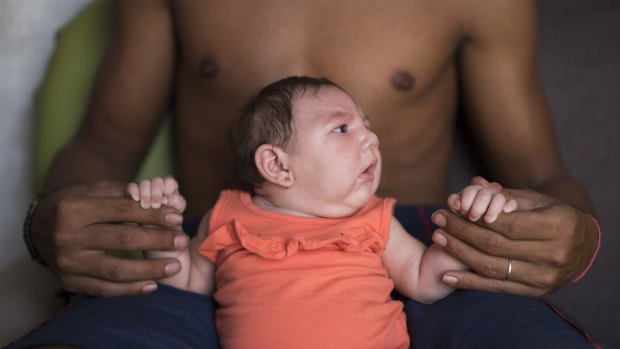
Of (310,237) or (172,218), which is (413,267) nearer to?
(310,237)

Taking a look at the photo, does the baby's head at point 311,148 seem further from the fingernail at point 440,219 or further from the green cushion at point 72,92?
the green cushion at point 72,92

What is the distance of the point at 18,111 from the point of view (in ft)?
6.28

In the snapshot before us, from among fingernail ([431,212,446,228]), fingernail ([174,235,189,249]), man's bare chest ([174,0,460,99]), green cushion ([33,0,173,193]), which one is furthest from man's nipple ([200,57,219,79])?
fingernail ([431,212,446,228])

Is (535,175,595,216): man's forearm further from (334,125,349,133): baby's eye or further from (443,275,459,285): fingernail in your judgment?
(334,125,349,133): baby's eye

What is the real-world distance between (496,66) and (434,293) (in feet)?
1.95

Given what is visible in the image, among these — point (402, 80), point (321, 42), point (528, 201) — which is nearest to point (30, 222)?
point (321, 42)

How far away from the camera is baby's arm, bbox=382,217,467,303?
1274 mm

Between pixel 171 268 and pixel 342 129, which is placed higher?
pixel 342 129

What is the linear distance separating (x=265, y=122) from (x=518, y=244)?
1.44 feet

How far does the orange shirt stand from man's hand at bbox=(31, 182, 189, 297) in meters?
0.08

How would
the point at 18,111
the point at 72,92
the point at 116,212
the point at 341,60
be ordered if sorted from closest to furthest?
the point at 116,212 → the point at 341,60 → the point at 72,92 → the point at 18,111

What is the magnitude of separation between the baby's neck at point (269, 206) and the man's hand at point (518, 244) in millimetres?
230

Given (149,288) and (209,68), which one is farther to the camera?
(209,68)

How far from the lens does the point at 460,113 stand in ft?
6.04
